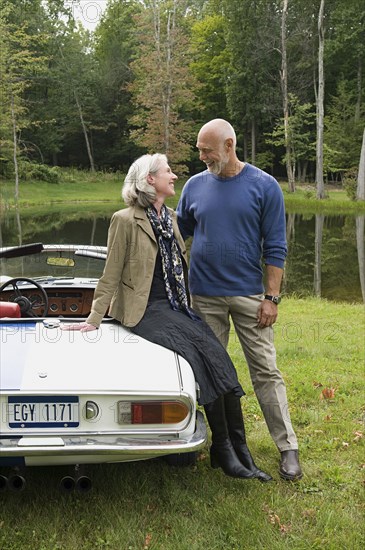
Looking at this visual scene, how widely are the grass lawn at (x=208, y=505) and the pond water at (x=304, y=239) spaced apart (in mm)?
8583

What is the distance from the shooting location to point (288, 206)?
3275 cm

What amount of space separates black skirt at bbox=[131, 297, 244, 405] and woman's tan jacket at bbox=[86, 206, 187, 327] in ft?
0.31

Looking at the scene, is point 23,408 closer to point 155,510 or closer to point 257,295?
point 155,510

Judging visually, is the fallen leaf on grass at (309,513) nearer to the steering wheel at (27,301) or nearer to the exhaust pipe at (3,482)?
the exhaust pipe at (3,482)

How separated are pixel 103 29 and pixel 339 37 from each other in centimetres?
2548

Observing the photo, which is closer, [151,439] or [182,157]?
[151,439]

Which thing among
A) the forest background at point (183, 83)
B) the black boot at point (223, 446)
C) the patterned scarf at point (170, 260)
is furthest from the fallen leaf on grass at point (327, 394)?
the forest background at point (183, 83)

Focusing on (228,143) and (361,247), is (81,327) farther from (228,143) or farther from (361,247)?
(361,247)

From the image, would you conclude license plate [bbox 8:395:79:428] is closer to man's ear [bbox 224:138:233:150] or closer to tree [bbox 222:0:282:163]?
man's ear [bbox 224:138:233:150]

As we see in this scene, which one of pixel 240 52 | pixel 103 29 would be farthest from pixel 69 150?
pixel 240 52

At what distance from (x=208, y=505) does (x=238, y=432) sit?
0.51 metres

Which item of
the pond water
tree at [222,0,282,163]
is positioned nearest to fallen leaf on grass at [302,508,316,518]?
the pond water

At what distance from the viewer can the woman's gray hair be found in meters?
3.58

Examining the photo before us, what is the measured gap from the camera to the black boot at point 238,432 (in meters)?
3.69
